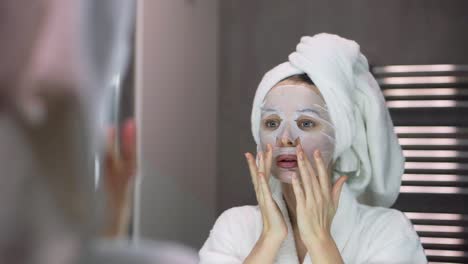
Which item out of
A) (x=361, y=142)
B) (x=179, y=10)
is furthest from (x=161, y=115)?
(x=361, y=142)

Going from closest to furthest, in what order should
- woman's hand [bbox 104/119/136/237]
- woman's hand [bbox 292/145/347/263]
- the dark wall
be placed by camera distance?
woman's hand [bbox 104/119/136/237] → woman's hand [bbox 292/145/347/263] → the dark wall

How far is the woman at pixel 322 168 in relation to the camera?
714 mm

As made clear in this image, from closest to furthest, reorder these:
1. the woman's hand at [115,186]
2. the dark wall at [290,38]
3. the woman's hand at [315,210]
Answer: the woman's hand at [115,186] < the woman's hand at [315,210] < the dark wall at [290,38]

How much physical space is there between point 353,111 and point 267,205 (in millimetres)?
196

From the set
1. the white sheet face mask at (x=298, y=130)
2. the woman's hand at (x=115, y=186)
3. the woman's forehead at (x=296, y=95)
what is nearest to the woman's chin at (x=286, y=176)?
the white sheet face mask at (x=298, y=130)

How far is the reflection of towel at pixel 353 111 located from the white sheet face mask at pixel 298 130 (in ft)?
0.05

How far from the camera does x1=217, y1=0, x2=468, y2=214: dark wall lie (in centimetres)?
85

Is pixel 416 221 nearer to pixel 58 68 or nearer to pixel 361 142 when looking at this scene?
pixel 361 142

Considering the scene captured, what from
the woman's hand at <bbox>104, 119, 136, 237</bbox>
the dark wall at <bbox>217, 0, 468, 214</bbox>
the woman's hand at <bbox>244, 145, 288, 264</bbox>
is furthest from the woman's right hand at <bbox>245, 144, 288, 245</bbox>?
the woman's hand at <bbox>104, 119, 136, 237</bbox>

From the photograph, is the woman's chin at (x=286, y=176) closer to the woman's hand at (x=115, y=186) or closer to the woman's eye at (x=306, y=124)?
the woman's eye at (x=306, y=124)

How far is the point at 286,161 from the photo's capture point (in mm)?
745

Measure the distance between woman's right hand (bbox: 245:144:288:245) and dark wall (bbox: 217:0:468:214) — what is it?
104 millimetres

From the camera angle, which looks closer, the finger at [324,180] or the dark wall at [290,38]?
the finger at [324,180]

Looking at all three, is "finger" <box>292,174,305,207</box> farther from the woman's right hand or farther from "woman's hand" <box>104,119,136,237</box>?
"woman's hand" <box>104,119,136,237</box>
